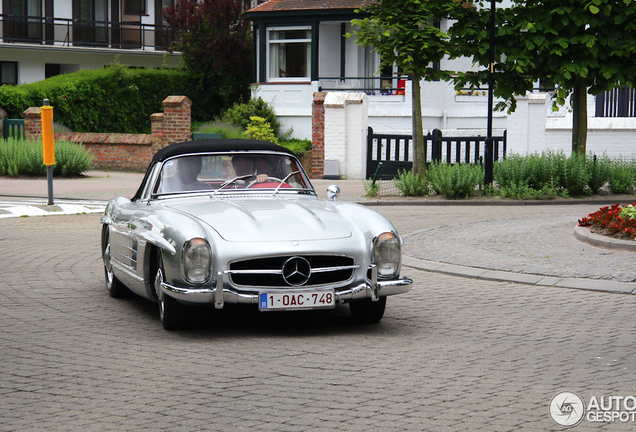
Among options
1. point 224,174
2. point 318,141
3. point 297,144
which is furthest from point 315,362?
point 297,144

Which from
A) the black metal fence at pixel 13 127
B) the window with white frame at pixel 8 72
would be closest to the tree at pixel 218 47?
the window with white frame at pixel 8 72

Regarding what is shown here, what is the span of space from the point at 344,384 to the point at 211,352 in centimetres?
118

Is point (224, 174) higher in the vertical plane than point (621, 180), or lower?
higher

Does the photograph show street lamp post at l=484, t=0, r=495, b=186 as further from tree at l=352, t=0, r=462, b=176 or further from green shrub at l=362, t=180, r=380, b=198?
green shrub at l=362, t=180, r=380, b=198

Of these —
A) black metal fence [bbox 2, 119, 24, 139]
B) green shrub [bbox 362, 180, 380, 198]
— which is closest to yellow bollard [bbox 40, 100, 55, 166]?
green shrub [bbox 362, 180, 380, 198]

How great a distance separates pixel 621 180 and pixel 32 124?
1797 centimetres

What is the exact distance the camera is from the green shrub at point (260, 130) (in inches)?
1201

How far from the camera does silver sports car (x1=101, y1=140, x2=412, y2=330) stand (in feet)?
19.9

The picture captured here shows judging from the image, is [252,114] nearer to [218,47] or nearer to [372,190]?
[218,47]

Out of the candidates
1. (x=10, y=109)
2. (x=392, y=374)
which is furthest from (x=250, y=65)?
(x=392, y=374)

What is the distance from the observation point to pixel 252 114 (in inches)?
1289

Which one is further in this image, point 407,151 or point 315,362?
point 407,151

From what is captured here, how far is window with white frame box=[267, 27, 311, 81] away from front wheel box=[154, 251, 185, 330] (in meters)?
29.5

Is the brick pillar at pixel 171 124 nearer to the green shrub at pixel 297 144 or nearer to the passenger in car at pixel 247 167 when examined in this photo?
the green shrub at pixel 297 144
